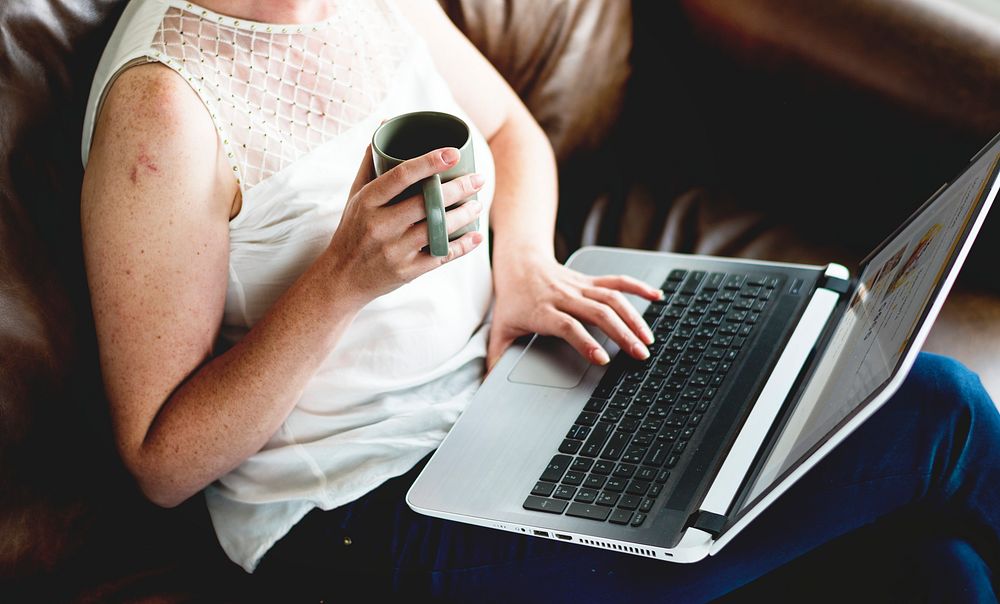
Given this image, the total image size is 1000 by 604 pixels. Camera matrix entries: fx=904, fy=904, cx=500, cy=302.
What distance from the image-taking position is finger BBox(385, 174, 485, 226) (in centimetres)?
78

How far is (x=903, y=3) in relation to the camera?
1307mm

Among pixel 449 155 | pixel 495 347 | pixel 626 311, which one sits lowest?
pixel 495 347

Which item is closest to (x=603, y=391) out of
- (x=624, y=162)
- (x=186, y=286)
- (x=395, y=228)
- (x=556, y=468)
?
(x=556, y=468)

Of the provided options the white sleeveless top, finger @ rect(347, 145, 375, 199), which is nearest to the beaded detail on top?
the white sleeveless top

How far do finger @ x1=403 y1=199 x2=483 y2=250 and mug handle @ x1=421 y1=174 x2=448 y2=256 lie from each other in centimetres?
1

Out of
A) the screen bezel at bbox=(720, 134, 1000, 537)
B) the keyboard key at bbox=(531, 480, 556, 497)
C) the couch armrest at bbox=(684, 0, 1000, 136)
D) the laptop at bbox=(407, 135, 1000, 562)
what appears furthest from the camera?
the couch armrest at bbox=(684, 0, 1000, 136)

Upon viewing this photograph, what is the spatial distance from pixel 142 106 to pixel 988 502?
0.95 m

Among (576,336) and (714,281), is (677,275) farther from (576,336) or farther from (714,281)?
(576,336)

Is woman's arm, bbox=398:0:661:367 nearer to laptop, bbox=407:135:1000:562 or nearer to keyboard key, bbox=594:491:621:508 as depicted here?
laptop, bbox=407:135:1000:562

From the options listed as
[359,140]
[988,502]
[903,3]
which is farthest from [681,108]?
[988,502]

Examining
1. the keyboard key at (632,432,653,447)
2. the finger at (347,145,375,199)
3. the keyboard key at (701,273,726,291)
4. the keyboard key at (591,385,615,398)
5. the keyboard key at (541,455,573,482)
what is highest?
the finger at (347,145,375,199)

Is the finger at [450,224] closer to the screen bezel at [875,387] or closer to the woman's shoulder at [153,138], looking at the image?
the woman's shoulder at [153,138]

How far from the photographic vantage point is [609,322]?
107cm

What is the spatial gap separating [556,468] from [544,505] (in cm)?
5
